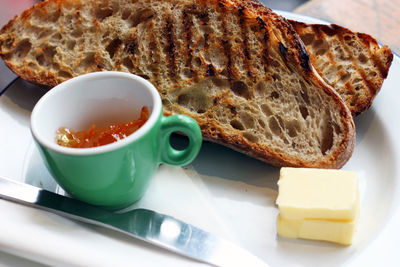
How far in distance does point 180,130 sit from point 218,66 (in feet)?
1.53

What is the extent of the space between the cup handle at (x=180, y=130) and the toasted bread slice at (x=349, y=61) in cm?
74

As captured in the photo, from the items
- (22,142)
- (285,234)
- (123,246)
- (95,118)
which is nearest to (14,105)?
(22,142)

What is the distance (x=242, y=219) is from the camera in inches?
57.0

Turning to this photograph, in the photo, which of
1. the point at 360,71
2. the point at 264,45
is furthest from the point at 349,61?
the point at 264,45

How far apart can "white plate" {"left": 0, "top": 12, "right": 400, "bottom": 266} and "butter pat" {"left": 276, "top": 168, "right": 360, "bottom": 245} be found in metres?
0.05

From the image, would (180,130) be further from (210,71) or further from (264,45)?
(264,45)

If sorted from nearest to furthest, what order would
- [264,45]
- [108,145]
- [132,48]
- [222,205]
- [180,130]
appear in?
[108,145] → [180,130] → [222,205] → [264,45] → [132,48]

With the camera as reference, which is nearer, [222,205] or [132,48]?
[222,205]

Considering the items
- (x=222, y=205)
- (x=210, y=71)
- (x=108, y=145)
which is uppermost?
(x=210, y=71)

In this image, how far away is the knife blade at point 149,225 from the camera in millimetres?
1233

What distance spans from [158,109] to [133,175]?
0.75ft

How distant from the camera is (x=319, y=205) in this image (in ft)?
4.20

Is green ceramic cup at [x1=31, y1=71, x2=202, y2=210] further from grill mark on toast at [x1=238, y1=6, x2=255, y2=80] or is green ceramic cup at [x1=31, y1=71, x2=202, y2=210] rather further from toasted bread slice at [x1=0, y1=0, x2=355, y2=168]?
grill mark on toast at [x1=238, y1=6, x2=255, y2=80]

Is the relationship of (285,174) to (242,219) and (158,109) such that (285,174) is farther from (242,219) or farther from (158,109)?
(158,109)
